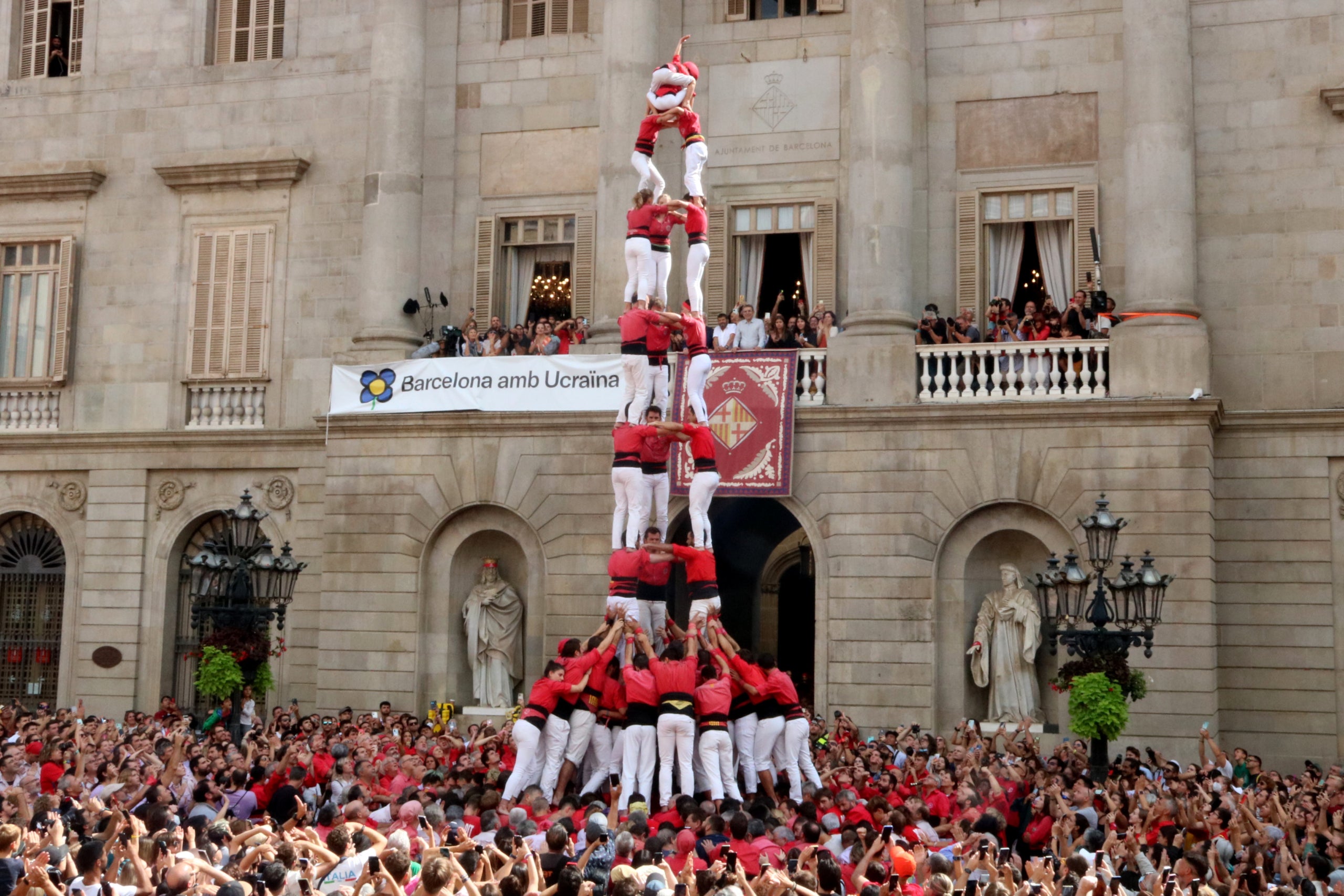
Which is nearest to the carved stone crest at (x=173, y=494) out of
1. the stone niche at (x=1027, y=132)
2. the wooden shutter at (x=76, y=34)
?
the wooden shutter at (x=76, y=34)

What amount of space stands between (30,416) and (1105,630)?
2299 centimetres

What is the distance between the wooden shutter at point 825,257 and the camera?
29047mm

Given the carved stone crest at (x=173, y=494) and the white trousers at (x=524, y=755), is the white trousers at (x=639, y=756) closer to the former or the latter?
the white trousers at (x=524, y=755)

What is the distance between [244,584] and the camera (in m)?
23.7

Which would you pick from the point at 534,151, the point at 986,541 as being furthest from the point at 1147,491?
the point at 534,151

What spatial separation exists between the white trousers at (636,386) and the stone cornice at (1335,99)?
13.5 m

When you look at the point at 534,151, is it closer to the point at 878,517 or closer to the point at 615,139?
the point at 615,139

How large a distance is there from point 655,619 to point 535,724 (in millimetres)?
2588

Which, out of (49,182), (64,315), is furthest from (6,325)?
(49,182)

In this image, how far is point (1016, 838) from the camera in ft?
56.0

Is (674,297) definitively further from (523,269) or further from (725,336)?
(523,269)

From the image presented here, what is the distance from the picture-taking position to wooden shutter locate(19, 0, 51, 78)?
3444 cm

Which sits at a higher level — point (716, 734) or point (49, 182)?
point (49, 182)

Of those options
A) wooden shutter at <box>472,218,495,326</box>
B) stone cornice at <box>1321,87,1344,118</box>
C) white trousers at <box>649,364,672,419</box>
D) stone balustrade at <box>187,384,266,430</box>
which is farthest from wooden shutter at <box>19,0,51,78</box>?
stone cornice at <box>1321,87,1344,118</box>
